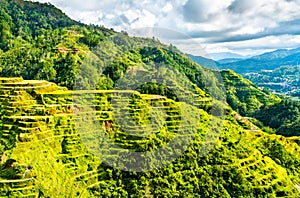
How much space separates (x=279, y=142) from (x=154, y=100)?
445 inches

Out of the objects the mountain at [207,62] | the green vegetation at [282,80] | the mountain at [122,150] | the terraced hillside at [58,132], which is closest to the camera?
the terraced hillside at [58,132]

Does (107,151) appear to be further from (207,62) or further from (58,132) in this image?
(207,62)

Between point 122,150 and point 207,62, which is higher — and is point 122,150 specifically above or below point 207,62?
below

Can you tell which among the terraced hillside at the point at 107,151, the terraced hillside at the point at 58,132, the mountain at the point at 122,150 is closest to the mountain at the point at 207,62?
the mountain at the point at 122,150

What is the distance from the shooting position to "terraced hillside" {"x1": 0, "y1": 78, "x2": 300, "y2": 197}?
13883mm

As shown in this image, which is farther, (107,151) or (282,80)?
(282,80)

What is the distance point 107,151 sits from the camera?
635 inches

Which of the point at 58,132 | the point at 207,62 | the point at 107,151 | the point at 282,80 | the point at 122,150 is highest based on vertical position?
the point at 282,80

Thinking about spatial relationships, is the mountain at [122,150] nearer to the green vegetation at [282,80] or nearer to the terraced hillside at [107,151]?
the terraced hillside at [107,151]

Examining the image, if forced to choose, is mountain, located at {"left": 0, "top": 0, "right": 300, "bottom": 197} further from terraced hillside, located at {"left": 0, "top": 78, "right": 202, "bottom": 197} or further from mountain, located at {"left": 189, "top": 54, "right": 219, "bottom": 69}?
mountain, located at {"left": 189, "top": 54, "right": 219, "bottom": 69}

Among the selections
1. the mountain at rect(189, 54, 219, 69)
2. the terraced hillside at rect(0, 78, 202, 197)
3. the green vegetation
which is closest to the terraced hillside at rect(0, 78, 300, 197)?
the terraced hillside at rect(0, 78, 202, 197)

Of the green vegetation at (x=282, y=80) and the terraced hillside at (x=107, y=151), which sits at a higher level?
the green vegetation at (x=282, y=80)

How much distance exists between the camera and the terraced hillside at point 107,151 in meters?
13.9

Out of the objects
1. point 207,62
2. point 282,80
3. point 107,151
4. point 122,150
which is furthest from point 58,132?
point 282,80
